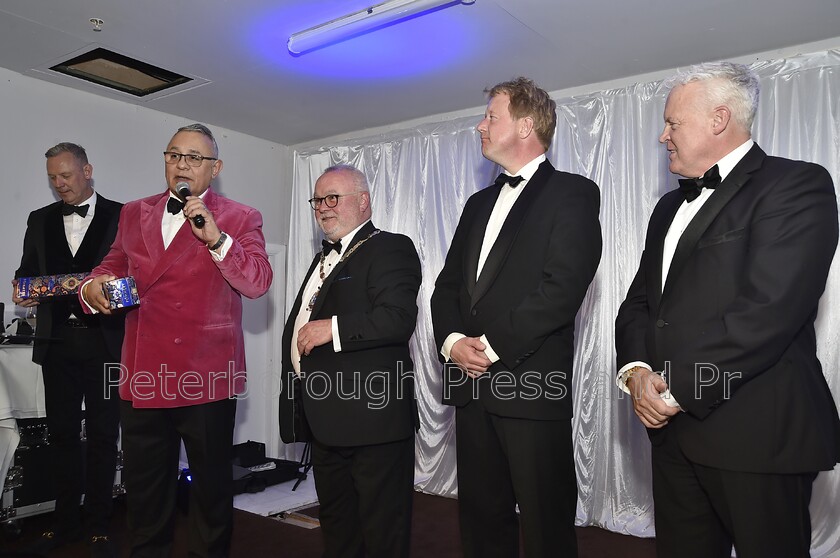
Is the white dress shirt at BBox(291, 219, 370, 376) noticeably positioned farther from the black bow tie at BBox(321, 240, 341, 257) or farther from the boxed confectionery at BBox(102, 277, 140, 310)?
the boxed confectionery at BBox(102, 277, 140, 310)

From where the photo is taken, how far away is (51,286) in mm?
3207

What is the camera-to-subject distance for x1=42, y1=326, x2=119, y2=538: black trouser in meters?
3.55

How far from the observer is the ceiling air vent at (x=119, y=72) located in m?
4.34

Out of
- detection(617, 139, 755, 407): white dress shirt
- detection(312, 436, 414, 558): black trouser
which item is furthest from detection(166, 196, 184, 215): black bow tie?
detection(617, 139, 755, 407): white dress shirt

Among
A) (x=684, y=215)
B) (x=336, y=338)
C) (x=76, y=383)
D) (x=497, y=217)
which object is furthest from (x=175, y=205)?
(x=684, y=215)

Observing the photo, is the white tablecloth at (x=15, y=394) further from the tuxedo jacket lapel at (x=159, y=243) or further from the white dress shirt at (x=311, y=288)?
the white dress shirt at (x=311, y=288)

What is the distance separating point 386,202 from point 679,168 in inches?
142

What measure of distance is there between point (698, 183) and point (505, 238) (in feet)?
2.05

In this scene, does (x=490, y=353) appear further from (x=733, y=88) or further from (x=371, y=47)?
(x=371, y=47)

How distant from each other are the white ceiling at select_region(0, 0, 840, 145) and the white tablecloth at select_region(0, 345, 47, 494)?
6.16 ft

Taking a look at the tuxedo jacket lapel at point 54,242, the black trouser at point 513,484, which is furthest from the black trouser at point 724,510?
the tuxedo jacket lapel at point 54,242

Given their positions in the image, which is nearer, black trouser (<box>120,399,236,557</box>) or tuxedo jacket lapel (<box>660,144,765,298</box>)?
tuxedo jacket lapel (<box>660,144,765,298</box>)

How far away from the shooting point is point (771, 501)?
5.66ft

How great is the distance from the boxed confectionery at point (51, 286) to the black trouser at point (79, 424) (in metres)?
0.40
